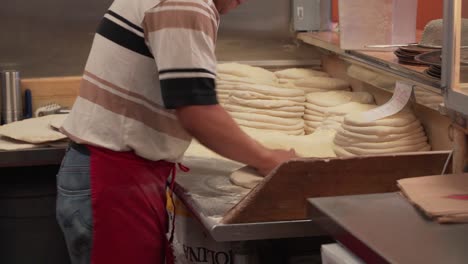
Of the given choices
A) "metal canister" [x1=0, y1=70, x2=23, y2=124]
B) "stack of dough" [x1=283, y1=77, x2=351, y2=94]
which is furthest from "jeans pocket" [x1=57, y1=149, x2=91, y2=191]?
"stack of dough" [x1=283, y1=77, x2=351, y2=94]

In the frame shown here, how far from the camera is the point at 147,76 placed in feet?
7.17

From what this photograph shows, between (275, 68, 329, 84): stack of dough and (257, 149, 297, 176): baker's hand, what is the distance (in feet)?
4.06

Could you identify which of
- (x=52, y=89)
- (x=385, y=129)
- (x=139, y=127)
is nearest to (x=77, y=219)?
(x=139, y=127)

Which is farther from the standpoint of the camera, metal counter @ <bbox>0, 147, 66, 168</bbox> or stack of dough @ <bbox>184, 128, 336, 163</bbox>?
metal counter @ <bbox>0, 147, 66, 168</bbox>

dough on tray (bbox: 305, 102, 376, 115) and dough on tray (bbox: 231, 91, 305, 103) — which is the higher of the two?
dough on tray (bbox: 231, 91, 305, 103)

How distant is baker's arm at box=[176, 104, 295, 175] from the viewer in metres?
2.03

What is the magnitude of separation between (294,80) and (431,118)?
97 cm

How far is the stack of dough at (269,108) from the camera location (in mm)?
3057

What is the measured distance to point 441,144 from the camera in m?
2.49

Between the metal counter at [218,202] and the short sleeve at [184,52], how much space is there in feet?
0.91

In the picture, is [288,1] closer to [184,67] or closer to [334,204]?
[184,67]

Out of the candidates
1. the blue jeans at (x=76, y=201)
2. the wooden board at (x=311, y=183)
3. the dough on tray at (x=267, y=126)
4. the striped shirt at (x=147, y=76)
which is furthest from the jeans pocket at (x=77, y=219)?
A: the dough on tray at (x=267, y=126)

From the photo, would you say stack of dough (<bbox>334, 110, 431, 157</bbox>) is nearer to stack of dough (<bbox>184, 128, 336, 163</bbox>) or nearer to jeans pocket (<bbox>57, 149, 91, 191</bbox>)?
stack of dough (<bbox>184, 128, 336, 163</bbox>)

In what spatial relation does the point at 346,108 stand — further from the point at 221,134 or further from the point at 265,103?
the point at 221,134
